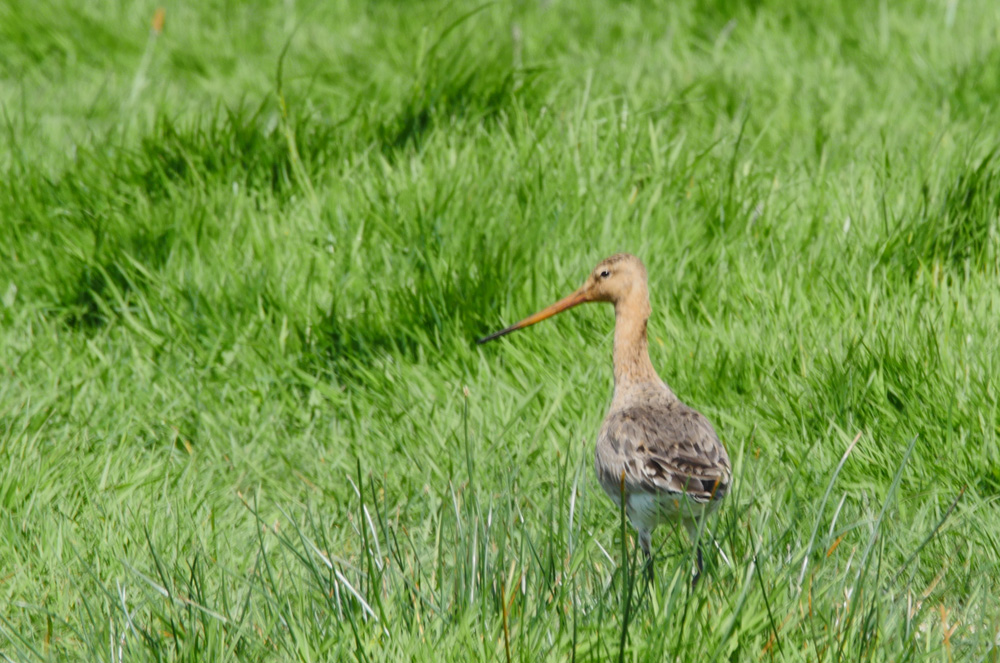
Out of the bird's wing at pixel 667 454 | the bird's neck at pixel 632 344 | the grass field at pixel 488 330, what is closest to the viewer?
the grass field at pixel 488 330

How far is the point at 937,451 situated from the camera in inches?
135

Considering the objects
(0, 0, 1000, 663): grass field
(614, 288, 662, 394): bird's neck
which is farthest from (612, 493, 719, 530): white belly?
(614, 288, 662, 394): bird's neck

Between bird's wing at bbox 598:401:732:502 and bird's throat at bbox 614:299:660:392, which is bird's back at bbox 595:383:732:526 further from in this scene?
bird's throat at bbox 614:299:660:392

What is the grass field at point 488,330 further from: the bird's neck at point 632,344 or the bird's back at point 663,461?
the bird's neck at point 632,344

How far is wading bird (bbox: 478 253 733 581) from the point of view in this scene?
10.3 feet

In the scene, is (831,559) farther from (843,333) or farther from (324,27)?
(324,27)

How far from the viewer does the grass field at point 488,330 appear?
103 inches

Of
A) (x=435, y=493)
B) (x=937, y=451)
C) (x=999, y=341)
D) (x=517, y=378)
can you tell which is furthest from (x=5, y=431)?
(x=999, y=341)

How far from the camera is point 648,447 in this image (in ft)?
10.6

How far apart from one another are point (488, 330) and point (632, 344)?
29.9 inches

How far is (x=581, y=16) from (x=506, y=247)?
9.44 ft

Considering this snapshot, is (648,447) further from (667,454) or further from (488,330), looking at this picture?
(488,330)

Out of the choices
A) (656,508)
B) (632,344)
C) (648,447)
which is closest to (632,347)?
(632,344)

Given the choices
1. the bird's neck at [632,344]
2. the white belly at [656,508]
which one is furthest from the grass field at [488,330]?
the bird's neck at [632,344]
